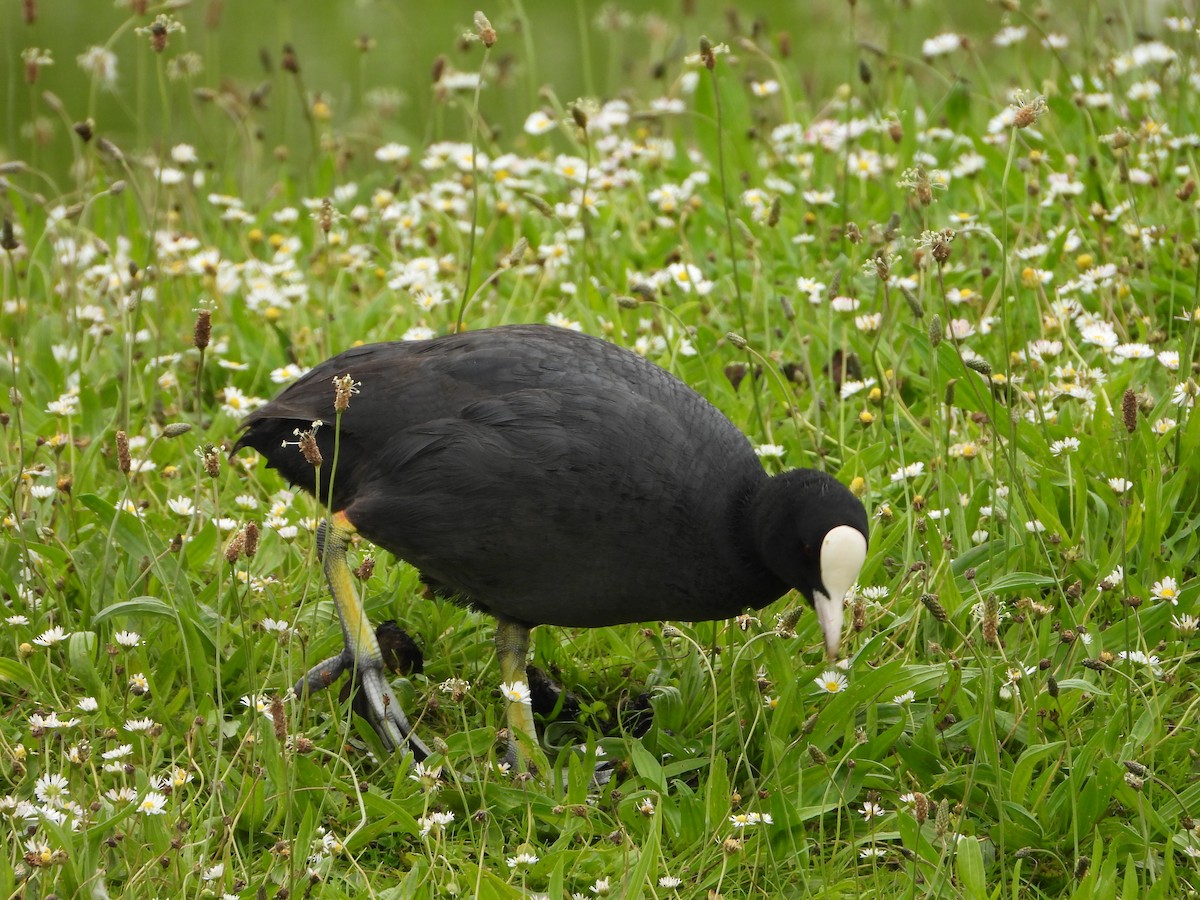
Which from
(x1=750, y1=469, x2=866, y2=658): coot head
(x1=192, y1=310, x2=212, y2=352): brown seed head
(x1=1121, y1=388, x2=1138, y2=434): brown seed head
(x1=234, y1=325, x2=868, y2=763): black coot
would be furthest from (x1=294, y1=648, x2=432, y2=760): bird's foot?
(x1=1121, y1=388, x2=1138, y2=434): brown seed head

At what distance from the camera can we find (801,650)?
3.83m

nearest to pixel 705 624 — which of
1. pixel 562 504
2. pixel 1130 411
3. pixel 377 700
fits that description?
pixel 562 504

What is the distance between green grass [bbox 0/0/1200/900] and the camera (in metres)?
3.18

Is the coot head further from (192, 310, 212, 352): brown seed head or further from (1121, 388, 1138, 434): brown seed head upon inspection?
(192, 310, 212, 352): brown seed head

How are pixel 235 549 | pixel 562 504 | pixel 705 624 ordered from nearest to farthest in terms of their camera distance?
pixel 235 549 < pixel 562 504 < pixel 705 624

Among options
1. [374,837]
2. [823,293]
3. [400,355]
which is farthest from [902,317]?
[374,837]

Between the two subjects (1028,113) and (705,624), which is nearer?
(1028,113)

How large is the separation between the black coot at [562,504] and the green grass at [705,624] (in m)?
0.16

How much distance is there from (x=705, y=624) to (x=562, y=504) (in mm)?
746

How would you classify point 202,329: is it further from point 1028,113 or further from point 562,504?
point 1028,113

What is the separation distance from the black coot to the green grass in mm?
161

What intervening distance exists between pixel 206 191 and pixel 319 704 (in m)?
3.50

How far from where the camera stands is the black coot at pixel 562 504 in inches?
133

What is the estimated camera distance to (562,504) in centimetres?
338
